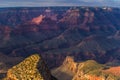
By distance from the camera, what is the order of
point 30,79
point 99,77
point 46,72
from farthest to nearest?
point 99,77, point 46,72, point 30,79

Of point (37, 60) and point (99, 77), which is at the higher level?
point (37, 60)

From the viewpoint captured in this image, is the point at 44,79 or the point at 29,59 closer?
the point at 44,79

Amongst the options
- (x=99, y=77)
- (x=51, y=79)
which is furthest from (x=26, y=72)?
(x=99, y=77)

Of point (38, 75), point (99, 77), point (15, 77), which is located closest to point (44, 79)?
point (38, 75)

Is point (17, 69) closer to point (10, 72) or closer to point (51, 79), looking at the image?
point (10, 72)

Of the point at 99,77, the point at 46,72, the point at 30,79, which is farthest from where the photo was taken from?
the point at 99,77

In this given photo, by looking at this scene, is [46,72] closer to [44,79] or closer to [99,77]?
[44,79]
